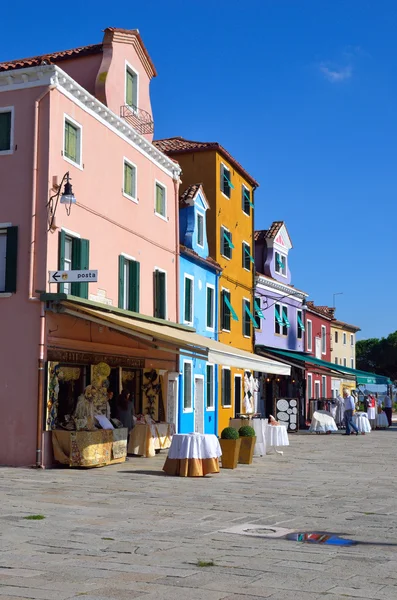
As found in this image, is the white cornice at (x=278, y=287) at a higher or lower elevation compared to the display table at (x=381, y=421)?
higher

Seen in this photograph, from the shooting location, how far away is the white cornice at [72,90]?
1694 cm

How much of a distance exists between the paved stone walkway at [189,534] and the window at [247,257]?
55.8 ft

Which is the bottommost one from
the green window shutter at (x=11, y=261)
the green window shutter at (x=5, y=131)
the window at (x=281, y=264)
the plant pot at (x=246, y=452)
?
the plant pot at (x=246, y=452)

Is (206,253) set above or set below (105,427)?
above

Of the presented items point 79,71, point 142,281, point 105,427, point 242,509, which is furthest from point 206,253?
point 242,509

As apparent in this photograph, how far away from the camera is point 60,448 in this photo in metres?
16.2

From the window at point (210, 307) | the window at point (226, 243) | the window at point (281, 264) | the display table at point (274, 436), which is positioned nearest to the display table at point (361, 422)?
the window at point (210, 307)

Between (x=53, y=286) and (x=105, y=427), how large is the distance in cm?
309

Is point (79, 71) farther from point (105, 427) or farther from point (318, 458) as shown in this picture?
point (318, 458)

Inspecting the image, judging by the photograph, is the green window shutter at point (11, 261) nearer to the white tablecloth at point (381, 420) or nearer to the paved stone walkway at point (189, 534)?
the paved stone walkway at point (189, 534)

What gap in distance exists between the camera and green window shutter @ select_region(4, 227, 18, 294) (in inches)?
650

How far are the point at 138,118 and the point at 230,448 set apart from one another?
32.7ft

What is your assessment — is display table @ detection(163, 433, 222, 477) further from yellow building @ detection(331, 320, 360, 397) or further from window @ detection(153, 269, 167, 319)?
yellow building @ detection(331, 320, 360, 397)

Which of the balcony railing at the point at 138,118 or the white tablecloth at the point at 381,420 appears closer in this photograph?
the balcony railing at the point at 138,118
